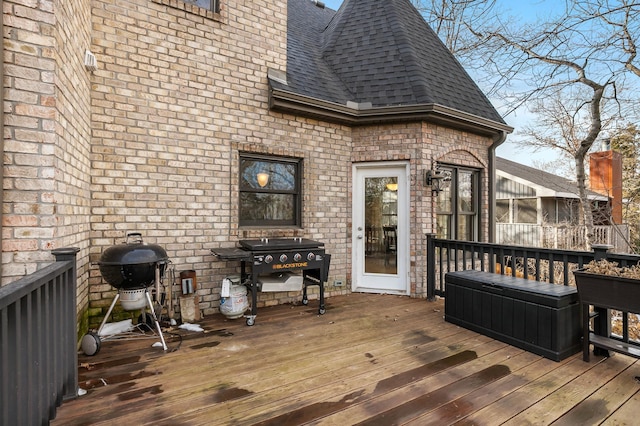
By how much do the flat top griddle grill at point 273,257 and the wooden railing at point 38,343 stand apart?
1609 mm

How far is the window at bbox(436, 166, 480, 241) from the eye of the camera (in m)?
5.55

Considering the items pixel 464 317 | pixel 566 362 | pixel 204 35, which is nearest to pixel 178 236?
pixel 204 35

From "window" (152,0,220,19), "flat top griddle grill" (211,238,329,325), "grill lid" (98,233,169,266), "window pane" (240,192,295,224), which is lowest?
"flat top griddle grill" (211,238,329,325)

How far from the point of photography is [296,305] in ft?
15.4

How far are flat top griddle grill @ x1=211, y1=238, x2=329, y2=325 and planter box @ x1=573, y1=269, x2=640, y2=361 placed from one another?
268cm

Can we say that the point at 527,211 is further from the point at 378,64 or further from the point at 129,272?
the point at 129,272

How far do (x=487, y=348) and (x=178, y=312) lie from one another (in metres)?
3.46

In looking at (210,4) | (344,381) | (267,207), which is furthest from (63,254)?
(210,4)

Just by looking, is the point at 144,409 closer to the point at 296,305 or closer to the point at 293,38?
the point at 296,305

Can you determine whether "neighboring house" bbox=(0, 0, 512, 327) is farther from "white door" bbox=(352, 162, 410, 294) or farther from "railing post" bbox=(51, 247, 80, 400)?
"railing post" bbox=(51, 247, 80, 400)

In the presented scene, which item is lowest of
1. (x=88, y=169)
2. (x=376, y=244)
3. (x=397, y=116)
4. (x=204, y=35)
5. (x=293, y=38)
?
(x=376, y=244)

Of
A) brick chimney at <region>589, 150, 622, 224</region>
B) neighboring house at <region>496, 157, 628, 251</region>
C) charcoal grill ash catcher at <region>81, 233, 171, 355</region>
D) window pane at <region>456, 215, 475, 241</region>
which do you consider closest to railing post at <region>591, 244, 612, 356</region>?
window pane at <region>456, 215, 475, 241</region>

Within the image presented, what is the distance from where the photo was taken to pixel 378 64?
5.69m

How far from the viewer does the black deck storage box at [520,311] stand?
114 inches
